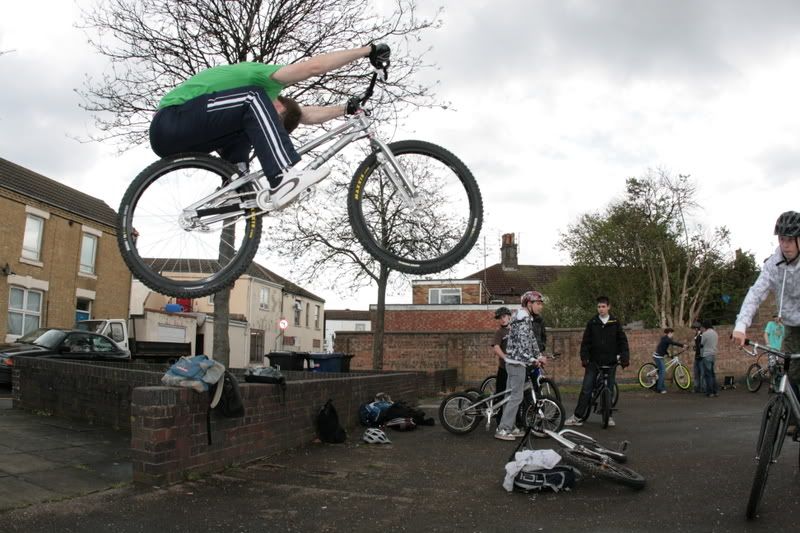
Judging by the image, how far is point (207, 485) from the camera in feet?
20.6

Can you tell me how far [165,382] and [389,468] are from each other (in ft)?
8.73

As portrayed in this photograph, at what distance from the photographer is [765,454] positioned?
4.79 m

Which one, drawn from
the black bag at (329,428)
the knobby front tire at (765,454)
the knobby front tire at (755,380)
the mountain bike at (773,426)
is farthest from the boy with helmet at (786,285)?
the knobby front tire at (755,380)

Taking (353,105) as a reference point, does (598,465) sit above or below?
below

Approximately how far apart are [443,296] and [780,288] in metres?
38.2

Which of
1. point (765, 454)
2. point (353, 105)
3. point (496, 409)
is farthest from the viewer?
point (496, 409)

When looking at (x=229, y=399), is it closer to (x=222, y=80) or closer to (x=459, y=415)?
(x=459, y=415)

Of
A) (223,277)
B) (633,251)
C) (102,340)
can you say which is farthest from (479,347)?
(223,277)

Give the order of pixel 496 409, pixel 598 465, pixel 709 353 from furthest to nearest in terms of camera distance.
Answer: pixel 709 353 → pixel 496 409 → pixel 598 465

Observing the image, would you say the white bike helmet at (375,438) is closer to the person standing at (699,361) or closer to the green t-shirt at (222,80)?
the green t-shirt at (222,80)

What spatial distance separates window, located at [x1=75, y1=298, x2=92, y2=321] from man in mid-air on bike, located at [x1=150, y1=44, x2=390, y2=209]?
26.6m

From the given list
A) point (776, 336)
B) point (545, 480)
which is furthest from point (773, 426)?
point (776, 336)

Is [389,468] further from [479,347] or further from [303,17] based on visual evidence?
[479,347]

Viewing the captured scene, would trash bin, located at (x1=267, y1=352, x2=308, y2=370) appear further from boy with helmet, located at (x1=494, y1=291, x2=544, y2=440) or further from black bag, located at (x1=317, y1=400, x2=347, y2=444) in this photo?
boy with helmet, located at (x1=494, y1=291, x2=544, y2=440)
